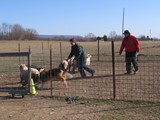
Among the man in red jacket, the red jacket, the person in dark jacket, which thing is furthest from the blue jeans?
the red jacket

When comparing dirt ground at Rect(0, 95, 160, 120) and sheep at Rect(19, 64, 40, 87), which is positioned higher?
sheep at Rect(19, 64, 40, 87)

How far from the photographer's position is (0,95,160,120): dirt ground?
23.6 feet

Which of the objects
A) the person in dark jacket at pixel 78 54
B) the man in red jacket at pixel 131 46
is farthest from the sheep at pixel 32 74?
the man in red jacket at pixel 131 46

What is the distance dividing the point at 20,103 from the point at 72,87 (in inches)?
97.7

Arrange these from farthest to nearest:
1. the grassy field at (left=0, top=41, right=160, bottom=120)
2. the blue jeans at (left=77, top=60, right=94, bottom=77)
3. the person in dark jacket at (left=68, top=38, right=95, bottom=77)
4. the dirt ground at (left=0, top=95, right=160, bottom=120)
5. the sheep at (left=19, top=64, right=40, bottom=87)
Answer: the blue jeans at (left=77, top=60, right=94, bottom=77) → the person in dark jacket at (left=68, top=38, right=95, bottom=77) → the sheep at (left=19, top=64, right=40, bottom=87) → the grassy field at (left=0, top=41, right=160, bottom=120) → the dirt ground at (left=0, top=95, right=160, bottom=120)

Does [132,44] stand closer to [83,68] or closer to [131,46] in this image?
[131,46]

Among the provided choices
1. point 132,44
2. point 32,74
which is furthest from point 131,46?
point 32,74

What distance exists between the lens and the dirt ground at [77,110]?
7.19 meters

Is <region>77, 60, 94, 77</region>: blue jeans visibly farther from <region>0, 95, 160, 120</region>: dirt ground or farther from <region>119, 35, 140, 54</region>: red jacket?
<region>0, 95, 160, 120</region>: dirt ground

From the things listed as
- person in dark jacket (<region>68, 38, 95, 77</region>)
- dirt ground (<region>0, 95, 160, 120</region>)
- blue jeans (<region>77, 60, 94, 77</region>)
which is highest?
person in dark jacket (<region>68, 38, 95, 77</region>)

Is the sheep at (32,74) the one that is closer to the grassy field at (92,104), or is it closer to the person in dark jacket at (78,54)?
the grassy field at (92,104)

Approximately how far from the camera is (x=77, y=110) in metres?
7.75

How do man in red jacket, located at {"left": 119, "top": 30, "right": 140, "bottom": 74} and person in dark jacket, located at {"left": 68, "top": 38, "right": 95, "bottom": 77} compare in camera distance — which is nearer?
person in dark jacket, located at {"left": 68, "top": 38, "right": 95, "bottom": 77}

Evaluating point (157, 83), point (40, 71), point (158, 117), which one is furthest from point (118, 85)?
point (158, 117)
